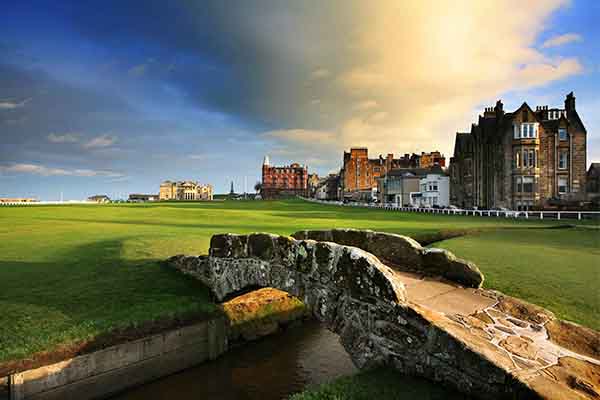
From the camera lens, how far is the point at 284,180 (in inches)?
7456

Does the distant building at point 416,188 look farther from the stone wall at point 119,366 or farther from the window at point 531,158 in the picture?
the stone wall at point 119,366

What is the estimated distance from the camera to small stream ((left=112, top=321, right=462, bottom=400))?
8.90 meters

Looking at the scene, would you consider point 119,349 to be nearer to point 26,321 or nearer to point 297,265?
point 26,321

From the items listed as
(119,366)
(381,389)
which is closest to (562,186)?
(381,389)

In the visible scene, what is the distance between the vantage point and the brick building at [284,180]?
187 metres

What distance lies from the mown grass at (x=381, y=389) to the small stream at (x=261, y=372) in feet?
13.2

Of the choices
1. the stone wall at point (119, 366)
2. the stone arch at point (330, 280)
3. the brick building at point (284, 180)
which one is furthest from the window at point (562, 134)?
the brick building at point (284, 180)

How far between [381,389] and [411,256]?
401 cm

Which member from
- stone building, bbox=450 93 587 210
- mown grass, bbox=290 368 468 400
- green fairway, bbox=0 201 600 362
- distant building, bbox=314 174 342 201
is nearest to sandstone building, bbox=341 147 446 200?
distant building, bbox=314 174 342 201

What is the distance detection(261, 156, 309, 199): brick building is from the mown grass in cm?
18075

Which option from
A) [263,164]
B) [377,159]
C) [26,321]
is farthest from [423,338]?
[263,164]

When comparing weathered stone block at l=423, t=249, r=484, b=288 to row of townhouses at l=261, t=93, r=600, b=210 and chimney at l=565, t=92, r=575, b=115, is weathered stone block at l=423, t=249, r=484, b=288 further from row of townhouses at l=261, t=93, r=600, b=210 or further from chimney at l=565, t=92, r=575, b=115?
chimney at l=565, t=92, r=575, b=115

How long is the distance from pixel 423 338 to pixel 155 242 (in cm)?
1837

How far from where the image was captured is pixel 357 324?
628cm
